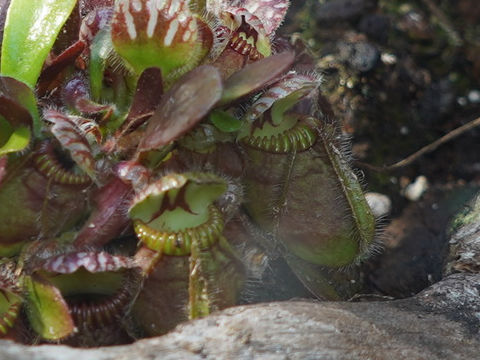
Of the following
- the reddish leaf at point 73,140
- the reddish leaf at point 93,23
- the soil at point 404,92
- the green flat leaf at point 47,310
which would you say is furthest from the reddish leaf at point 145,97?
the soil at point 404,92

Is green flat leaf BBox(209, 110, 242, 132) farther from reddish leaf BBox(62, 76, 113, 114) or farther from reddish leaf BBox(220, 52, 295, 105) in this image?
reddish leaf BBox(62, 76, 113, 114)

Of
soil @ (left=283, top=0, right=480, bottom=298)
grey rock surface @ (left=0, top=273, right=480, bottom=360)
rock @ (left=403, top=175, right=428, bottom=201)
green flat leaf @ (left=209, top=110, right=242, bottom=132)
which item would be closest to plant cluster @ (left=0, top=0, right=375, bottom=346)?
green flat leaf @ (left=209, top=110, right=242, bottom=132)

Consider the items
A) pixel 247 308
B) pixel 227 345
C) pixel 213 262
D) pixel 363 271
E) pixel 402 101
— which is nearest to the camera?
pixel 227 345

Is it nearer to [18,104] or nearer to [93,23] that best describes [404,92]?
[93,23]

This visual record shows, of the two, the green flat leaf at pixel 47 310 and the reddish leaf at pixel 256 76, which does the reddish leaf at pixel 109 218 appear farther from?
the reddish leaf at pixel 256 76

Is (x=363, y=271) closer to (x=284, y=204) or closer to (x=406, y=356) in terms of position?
(x=284, y=204)

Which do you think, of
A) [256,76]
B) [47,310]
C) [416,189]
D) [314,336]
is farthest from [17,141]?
[416,189]

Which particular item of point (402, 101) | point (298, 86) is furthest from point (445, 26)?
point (298, 86)

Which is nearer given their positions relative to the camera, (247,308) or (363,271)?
(247,308)
